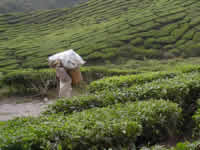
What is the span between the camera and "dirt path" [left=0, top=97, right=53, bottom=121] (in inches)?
349

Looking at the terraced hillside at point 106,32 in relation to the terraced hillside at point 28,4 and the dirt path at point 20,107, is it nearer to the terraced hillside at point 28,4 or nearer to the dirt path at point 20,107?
the dirt path at point 20,107

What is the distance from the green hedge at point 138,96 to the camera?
17.0 feet

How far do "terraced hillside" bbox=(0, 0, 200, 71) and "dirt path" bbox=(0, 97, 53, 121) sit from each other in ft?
16.0

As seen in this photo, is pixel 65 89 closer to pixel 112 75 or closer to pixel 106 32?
pixel 112 75

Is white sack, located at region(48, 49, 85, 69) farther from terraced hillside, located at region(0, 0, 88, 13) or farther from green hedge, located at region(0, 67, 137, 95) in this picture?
terraced hillside, located at region(0, 0, 88, 13)

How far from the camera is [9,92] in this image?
1158 cm

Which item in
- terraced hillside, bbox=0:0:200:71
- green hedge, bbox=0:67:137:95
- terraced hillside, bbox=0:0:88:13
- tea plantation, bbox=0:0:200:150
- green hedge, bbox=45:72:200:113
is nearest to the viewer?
tea plantation, bbox=0:0:200:150

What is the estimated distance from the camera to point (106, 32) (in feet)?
67.6

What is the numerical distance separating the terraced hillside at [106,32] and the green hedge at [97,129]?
1208 cm

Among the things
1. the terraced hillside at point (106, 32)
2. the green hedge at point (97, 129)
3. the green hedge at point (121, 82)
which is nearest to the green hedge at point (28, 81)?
the terraced hillside at point (106, 32)

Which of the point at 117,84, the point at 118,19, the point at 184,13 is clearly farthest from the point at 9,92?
the point at 184,13

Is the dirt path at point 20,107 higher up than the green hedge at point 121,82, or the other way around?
the green hedge at point 121,82

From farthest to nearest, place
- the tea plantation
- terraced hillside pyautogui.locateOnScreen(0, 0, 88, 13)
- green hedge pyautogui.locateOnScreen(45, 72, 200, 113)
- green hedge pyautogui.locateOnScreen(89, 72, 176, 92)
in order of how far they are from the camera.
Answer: terraced hillside pyautogui.locateOnScreen(0, 0, 88, 13) → green hedge pyautogui.locateOnScreen(89, 72, 176, 92) → green hedge pyautogui.locateOnScreen(45, 72, 200, 113) → the tea plantation

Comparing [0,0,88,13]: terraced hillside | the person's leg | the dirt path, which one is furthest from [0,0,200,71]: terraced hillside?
[0,0,88,13]: terraced hillside
